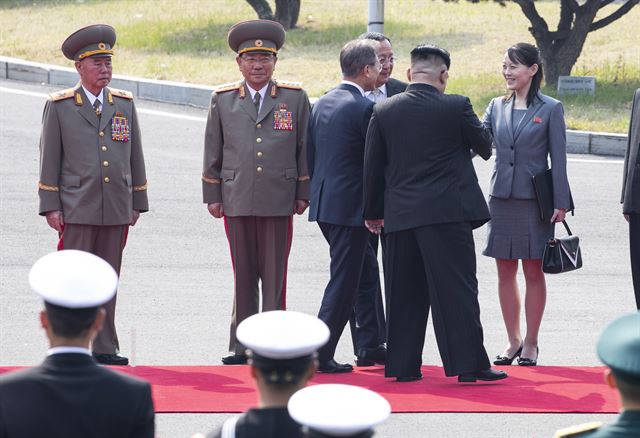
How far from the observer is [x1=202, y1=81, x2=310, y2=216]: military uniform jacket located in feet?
26.3

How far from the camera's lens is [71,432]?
344cm

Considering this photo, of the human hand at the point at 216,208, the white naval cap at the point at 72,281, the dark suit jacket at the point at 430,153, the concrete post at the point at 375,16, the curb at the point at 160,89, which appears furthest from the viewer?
the curb at the point at 160,89

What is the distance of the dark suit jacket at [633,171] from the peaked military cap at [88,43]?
122 inches

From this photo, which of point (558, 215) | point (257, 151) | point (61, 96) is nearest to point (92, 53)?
point (61, 96)

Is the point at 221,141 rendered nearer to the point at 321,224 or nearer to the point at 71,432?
the point at 321,224

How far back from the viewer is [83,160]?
7867mm

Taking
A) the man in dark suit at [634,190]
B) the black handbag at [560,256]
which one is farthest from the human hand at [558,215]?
the man in dark suit at [634,190]

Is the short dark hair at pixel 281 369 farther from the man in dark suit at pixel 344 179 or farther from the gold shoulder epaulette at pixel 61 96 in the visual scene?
the gold shoulder epaulette at pixel 61 96

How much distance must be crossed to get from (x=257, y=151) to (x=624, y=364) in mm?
5060

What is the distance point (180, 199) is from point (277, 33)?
5.23 metres

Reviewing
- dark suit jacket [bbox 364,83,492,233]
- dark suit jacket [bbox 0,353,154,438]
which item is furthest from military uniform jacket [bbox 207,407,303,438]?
dark suit jacket [bbox 364,83,492,233]

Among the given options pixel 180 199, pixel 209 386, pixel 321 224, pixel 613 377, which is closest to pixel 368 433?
pixel 613 377

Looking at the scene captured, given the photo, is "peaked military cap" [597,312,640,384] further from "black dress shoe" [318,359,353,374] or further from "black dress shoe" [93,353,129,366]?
"black dress shoe" [93,353,129,366]

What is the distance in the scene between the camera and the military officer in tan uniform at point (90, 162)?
7805 millimetres
